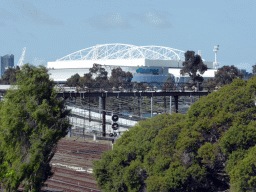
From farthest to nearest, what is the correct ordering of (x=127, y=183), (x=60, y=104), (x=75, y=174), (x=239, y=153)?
(x=75, y=174)
(x=60, y=104)
(x=127, y=183)
(x=239, y=153)

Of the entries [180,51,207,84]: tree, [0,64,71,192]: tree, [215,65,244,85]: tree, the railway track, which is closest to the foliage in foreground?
[0,64,71,192]: tree

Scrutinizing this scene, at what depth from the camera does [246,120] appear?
12.2 metres

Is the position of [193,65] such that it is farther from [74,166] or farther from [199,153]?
[199,153]

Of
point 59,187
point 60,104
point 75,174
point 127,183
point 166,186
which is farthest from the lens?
point 75,174

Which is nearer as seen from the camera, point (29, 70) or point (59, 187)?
point (29, 70)

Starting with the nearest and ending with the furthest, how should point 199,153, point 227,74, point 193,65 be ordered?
point 199,153 → point 193,65 → point 227,74

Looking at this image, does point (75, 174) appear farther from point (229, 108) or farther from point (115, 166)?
point (229, 108)

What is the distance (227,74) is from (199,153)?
49.1m

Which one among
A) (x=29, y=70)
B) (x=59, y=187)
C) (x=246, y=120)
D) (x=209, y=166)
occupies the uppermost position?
(x=29, y=70)

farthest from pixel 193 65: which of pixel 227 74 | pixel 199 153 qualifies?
pixel 199 153

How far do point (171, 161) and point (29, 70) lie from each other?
7321 millimetres

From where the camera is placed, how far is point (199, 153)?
41.1 feet

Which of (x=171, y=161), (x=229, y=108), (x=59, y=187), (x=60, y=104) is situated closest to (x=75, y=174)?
(x=59, y=187)

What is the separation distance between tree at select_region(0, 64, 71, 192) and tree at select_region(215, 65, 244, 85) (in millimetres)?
48427
